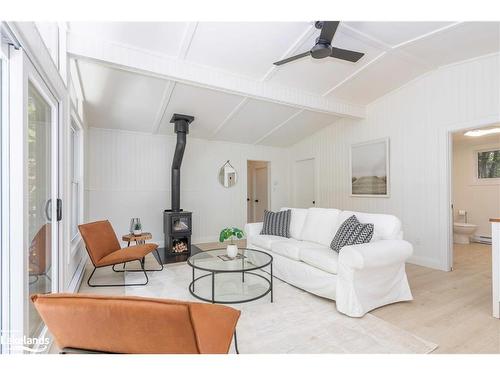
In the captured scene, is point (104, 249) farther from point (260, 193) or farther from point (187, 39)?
point (260, 193)

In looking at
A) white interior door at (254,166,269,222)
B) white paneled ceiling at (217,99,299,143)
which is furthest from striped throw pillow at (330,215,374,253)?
white interior door at (254,166,269,222)

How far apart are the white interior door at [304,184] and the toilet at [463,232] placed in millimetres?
2914

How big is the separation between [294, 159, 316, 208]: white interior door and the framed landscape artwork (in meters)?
1.13

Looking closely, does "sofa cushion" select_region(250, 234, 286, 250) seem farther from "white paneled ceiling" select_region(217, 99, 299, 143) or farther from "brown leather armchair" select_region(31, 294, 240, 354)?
"brown leather armchair" select_region(31, 294, 240, 354)

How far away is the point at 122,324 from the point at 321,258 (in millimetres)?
2105

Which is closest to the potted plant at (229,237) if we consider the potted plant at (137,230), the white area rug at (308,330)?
the white area rug at (308,330)

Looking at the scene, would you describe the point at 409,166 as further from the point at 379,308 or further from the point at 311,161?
the point at 379,308

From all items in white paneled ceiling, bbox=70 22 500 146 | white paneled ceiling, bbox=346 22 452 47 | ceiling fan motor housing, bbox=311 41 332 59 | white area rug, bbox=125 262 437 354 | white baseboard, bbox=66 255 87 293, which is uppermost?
white paneled ceiling, bbox=346 22 452 47

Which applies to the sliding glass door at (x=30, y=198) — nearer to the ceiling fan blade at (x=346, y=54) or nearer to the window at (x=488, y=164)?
the ceiling fan blade at (x=346, y=54)

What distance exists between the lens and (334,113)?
178 inches

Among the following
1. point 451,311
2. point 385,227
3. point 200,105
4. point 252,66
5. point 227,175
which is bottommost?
point 451,311

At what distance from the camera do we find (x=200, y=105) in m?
4.16

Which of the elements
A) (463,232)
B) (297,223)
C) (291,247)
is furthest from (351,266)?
(463,232)

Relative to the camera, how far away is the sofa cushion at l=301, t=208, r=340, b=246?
3230mm
